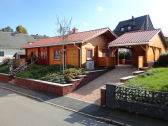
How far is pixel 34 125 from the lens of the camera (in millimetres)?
6098

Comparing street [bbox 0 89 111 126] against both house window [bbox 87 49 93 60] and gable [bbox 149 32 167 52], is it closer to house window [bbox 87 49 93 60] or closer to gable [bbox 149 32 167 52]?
house window [bbox 87 49 93 60]

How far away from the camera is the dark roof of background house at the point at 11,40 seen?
33.6m

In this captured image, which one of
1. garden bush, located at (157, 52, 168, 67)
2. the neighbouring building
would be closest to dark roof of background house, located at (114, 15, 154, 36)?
the neighbouring building

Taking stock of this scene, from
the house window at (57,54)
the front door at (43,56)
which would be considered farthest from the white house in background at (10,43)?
the house window at (57,54)

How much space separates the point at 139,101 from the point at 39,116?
4370 mm

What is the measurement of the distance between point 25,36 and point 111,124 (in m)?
39.0

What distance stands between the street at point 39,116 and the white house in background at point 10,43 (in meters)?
26.4

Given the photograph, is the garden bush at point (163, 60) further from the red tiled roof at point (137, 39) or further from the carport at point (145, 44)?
the red tiled roof at point (137, 39)

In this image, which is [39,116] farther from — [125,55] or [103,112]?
[125,55]

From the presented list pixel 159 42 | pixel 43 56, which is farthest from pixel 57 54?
pixel 159 42

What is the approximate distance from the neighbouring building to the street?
784 centimetres

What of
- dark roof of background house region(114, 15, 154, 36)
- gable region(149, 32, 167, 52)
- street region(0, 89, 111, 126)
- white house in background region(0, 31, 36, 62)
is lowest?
street region(0, 89, 111, 126)

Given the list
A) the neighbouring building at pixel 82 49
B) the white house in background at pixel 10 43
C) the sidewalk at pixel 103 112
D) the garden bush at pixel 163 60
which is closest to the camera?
the sidewalk at pixel 103 112

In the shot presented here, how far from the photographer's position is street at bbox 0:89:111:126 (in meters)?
6.38
